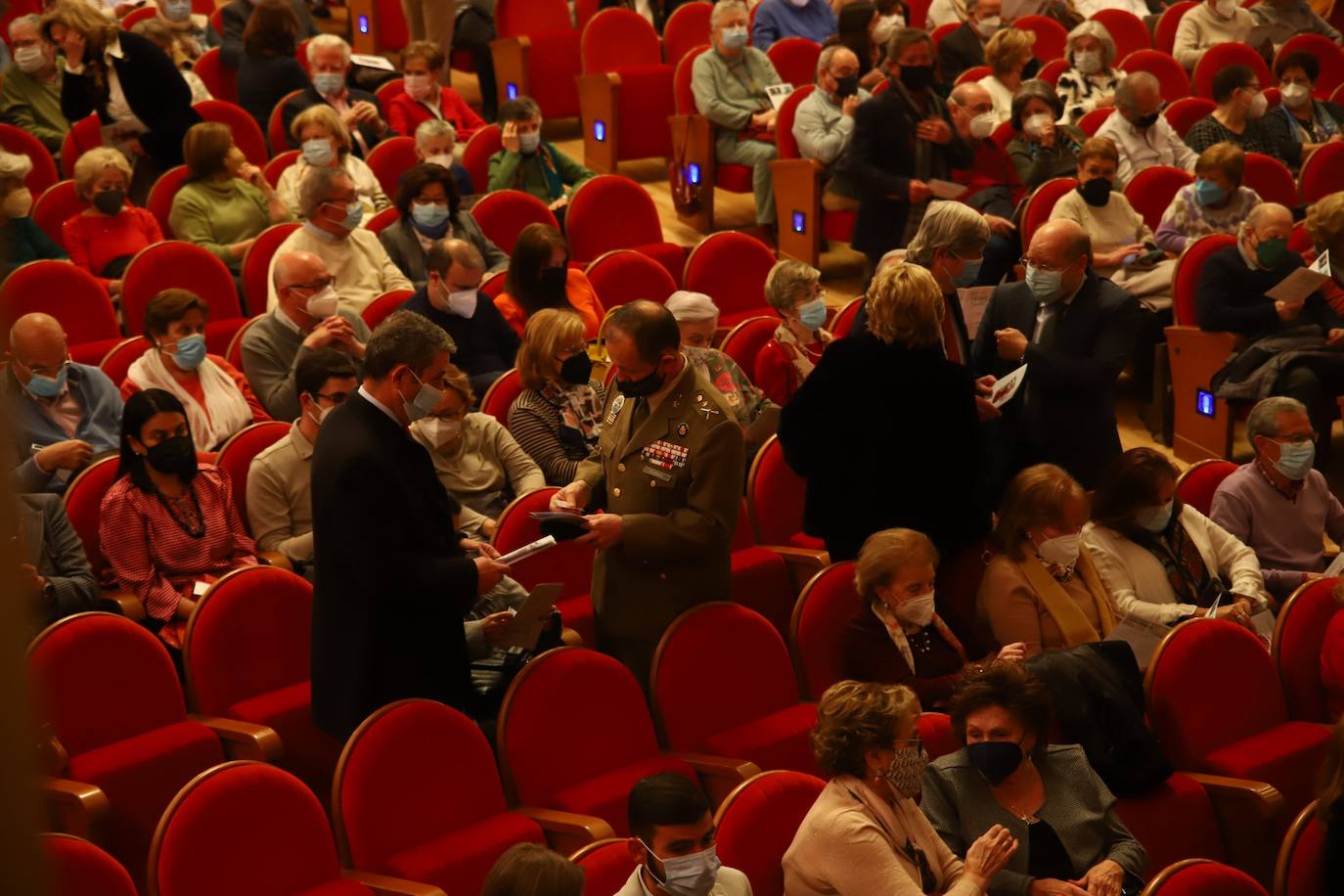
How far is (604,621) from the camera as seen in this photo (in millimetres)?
3307

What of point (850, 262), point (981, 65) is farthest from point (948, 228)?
point (981, 65)

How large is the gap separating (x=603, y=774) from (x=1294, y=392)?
3.21 m

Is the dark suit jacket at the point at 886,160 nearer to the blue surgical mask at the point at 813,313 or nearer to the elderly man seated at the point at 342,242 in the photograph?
the blue surgical mask at the point at 813,313

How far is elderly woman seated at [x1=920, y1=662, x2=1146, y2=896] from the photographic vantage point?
281 cm

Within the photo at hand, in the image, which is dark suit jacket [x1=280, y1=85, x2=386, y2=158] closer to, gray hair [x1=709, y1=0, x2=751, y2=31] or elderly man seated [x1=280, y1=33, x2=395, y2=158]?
elderly man seated [x1=280, y1=33, x2=395, y2=158]

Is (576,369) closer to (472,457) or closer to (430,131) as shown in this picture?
(472,457)

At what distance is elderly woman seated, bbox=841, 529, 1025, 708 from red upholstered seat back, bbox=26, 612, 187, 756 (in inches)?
54.2

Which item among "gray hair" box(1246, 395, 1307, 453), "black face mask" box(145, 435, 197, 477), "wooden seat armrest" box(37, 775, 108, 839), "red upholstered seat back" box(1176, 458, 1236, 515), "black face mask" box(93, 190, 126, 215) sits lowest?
"red upholstered seat back" box(1176, 458, 1236, 515)

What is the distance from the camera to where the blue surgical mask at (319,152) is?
18.8ft

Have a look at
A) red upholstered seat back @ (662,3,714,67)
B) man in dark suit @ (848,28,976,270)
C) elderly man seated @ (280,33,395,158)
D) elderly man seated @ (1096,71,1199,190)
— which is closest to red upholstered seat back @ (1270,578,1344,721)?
man in dark suit @ (848,28,976,270)

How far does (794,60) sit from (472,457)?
15.1 ft

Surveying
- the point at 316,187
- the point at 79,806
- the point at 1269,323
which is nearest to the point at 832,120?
the point at 1269,323

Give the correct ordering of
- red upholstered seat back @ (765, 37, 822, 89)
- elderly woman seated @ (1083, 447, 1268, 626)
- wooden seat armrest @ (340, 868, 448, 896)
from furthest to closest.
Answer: red upholstered seat back @ (765, 37, 822, 89) → elderly woman seated @ (1083, 447, 1268, 626) → wooden seat armrest @ (340, 868, 448, 896)

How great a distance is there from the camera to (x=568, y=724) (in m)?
2.98
